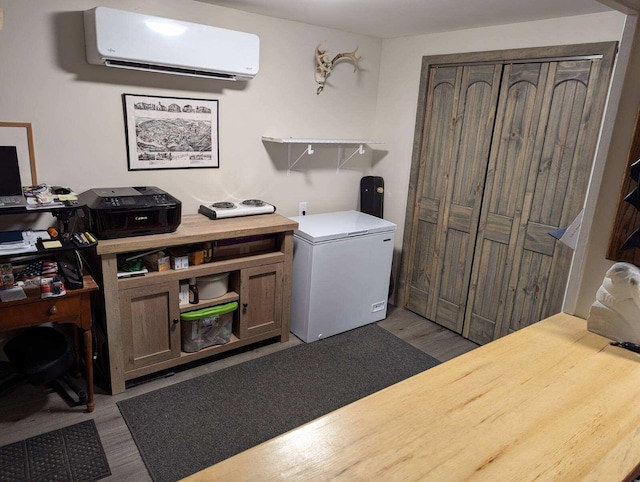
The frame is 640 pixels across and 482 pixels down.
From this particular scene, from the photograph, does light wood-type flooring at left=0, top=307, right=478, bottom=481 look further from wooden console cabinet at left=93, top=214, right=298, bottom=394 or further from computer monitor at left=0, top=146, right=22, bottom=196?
computer monitor at left=0, top=146, right=22, bottom=196

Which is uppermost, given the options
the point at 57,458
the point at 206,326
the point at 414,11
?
the point at 414,11

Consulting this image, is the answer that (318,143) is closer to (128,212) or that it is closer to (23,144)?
(128,212)

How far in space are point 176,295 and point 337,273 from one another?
3.90 ft

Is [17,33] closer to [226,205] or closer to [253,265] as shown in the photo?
[226,205]

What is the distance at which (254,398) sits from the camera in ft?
8.68

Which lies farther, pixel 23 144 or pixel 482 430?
pixel 23 144

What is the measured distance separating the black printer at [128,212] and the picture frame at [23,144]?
0.90ft

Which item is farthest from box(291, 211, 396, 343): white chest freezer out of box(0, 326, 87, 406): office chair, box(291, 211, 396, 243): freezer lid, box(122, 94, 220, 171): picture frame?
box(0, 326, 87, 406): office chair

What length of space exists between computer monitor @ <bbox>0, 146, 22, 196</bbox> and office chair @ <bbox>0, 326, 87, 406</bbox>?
811mm

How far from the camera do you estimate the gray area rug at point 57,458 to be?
6.57 feet

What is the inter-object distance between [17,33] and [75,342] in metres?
1.76

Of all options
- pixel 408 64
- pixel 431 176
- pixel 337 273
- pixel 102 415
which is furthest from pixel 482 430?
pixel 408 64

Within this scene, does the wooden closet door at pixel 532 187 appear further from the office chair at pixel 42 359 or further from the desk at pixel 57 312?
the office chair at pixel 42 359

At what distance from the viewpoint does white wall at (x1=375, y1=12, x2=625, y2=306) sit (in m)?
2.71
